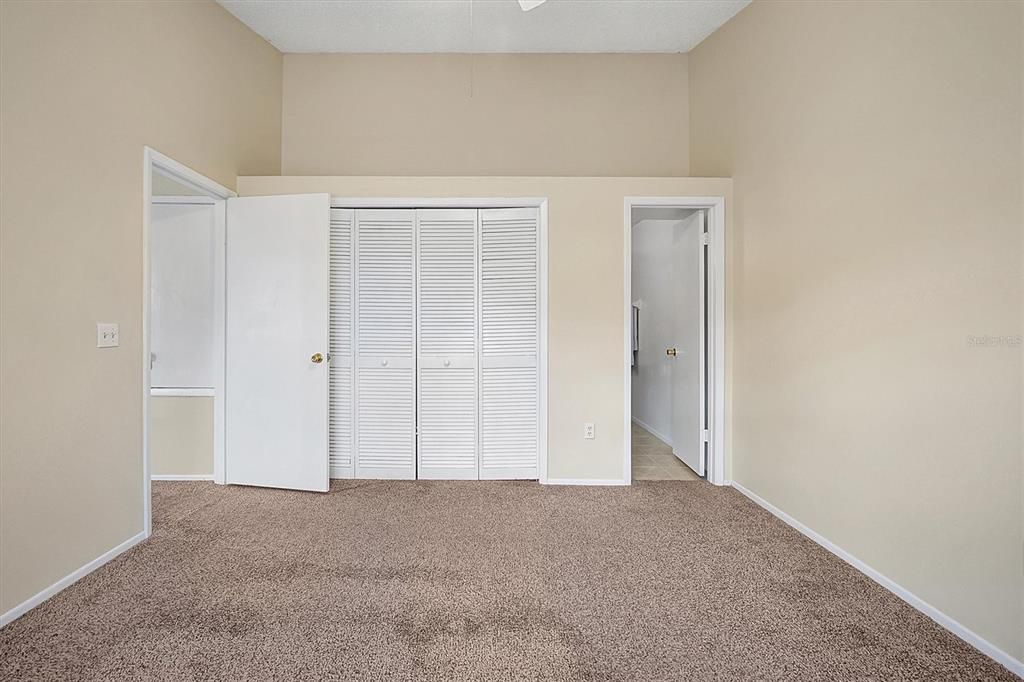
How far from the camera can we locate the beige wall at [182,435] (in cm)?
319

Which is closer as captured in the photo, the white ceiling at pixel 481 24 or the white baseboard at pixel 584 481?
the white ceiling at pixel 481 24

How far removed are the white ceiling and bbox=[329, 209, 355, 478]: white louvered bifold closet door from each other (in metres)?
1.32

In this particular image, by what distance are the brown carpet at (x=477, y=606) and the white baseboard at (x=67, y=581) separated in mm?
34

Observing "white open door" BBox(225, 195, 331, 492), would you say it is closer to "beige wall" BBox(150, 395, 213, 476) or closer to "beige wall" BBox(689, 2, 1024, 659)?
"beige wall" BBox(150, 395, 213, 476)

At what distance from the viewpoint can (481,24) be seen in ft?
10.8

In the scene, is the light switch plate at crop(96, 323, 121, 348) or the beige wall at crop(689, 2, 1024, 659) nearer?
the beige wall at crop(689, 2, 1024, 659)

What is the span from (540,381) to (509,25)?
8.36 ft

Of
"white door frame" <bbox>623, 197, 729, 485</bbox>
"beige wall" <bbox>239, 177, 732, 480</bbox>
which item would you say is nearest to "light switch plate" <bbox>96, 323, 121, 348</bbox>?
"beige wall" <bbox>239, 177, 732, 480</bbox>

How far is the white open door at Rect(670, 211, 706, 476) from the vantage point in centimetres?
335

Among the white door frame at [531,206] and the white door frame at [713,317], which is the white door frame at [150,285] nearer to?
the white door frame at [531,206]

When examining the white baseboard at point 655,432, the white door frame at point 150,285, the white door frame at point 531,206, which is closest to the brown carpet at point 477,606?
the white door frame at point 150,285

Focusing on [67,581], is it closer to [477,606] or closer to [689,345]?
[477,606]

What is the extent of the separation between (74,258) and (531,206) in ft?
8.12

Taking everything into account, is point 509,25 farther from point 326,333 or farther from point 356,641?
point 356,641
